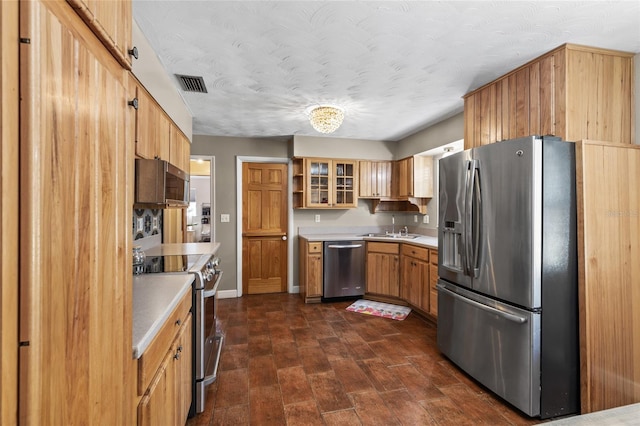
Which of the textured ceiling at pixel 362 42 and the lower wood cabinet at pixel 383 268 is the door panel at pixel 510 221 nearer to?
the textured ceiling at pixel 362 42

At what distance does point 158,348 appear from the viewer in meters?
1.22

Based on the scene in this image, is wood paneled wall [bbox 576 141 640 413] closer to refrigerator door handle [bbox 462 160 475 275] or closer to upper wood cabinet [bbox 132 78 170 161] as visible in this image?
refrigerator door handle [bbox 462 160 475 275]

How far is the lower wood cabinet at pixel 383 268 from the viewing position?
407cm

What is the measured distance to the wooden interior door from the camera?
458 centimetres

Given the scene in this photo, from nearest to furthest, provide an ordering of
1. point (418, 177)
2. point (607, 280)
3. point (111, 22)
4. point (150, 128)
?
point (111, 22) → point (607, 280) → point (150, 128) → point (418, 177)

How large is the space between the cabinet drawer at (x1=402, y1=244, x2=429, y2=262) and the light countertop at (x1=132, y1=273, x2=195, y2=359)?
8.69ft

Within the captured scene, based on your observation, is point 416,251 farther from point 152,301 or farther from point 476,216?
point 152,301

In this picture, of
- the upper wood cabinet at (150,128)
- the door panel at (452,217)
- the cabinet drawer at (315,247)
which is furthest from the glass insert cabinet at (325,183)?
the upper wood cabinet at (150,128)

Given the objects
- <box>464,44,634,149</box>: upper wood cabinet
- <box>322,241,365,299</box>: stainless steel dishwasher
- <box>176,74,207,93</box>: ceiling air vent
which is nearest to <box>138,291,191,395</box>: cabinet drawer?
<box>176,74,207,93</box>: ceiling air vent

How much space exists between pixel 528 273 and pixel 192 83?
2968 millimetres

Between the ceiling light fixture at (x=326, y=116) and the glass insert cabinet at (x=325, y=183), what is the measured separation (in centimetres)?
127

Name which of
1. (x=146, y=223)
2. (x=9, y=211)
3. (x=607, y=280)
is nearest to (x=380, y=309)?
(x=607, y=280)

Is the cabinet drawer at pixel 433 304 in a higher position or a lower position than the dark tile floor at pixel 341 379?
higher

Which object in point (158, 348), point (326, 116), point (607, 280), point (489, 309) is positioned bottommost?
point (489, 309)
